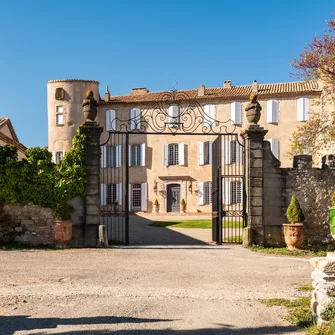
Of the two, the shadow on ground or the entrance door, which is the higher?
the entrance door

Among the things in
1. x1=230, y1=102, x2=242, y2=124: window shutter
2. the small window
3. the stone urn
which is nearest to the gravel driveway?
the stone urn

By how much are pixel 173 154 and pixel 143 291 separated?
2440cm

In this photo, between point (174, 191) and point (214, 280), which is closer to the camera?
point (214, 280)

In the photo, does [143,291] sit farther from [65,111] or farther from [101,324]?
[65,111]

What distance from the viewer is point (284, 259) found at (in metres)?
10.6

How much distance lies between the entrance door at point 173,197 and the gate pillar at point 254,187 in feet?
60.7

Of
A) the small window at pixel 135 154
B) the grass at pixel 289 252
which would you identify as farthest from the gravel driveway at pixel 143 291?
the small window at pixel 135 154

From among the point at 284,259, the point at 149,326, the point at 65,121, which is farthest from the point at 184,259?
the point at 65,121

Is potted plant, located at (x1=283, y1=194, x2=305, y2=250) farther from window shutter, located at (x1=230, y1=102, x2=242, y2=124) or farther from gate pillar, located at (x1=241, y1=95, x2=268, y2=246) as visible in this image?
window shutter, located at (x1=230, y1=102, x2=242, y2=124)

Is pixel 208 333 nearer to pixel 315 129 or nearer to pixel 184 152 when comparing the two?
pixel 315 129

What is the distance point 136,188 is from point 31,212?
64.1 ft

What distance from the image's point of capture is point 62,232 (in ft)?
38.1

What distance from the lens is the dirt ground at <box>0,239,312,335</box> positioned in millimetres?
5227

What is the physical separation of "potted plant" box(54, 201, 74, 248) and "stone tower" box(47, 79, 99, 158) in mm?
19637
